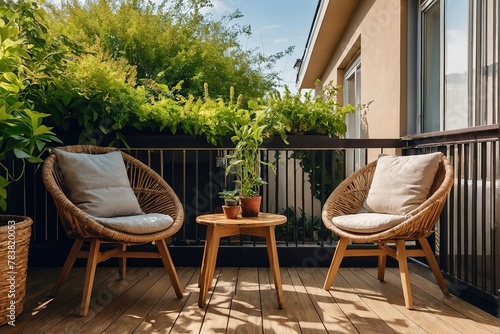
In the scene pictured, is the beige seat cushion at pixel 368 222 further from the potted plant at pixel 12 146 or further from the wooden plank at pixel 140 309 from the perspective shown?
the potted plant at pixel 12 146

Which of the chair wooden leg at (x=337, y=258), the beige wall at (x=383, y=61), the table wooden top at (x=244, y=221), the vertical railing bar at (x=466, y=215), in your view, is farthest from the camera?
the beige wall at (x=383, y=61)

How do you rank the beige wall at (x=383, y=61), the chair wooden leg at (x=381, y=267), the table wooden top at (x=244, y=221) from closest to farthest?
1. the table wooden top at (x=244, y=221)
2. the chair wooden leg at (x=381, y=267)
3. the beige wall at (x=383, y=61)

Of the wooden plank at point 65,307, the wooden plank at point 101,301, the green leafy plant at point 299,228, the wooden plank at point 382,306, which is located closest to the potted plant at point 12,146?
the wooden plank at point 65,307

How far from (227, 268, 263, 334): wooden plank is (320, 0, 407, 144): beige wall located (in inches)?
61.7

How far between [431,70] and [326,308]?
1861 mm

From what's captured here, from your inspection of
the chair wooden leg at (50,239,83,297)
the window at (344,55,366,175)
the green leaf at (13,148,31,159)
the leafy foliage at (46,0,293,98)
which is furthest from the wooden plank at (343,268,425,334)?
the leafy foliage at (46,0,293,98)

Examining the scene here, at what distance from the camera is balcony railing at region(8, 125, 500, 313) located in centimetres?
219

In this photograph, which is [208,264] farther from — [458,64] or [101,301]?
[458,64]

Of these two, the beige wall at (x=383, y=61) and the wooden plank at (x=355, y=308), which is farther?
the beige wall at (x=383, y=61)

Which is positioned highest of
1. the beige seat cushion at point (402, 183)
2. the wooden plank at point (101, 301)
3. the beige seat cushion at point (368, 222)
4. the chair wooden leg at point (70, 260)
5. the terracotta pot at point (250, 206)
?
the beige seat cushion at point (402, 183)

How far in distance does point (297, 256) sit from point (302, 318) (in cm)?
110

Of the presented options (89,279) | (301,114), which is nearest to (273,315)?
(89,279)

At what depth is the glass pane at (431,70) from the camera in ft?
9.70

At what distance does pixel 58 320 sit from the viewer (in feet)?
6.50
